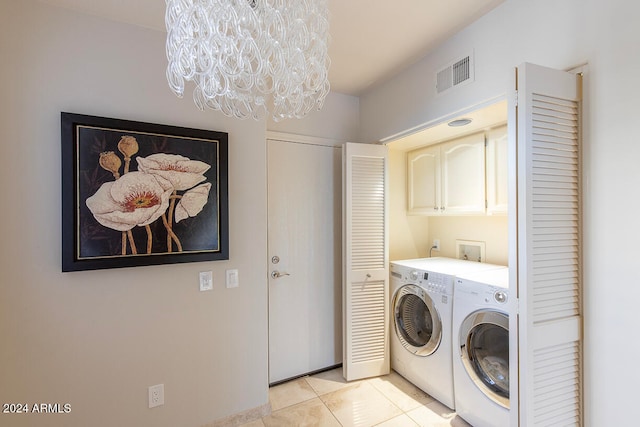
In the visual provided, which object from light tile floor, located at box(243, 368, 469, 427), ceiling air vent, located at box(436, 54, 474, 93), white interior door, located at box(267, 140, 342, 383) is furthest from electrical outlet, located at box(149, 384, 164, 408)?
ceiling air vent, located at box(436, 54, 474, 93)

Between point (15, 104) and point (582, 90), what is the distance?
2784 mm

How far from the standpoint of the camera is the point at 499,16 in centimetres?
168

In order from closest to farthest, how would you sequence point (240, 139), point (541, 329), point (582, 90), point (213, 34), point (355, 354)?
point (213, 34), point (541, 329), point (582, 90), point (240, 139), point (355, 354)

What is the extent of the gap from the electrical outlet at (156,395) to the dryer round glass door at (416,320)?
69.5 inches

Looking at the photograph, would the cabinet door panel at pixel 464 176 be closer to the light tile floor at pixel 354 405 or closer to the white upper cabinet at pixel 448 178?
the white upper cabinet at pixel 448 178

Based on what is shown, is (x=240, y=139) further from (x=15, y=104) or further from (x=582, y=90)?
(x=582, y=90)

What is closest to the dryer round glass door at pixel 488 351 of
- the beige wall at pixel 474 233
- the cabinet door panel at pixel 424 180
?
the beige wall at pixel 474 233

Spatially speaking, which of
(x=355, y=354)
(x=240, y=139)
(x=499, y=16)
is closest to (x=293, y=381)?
(x=355, y=354)

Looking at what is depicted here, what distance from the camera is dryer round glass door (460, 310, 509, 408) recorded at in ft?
5.52

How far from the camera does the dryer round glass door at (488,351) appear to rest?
1.68 m

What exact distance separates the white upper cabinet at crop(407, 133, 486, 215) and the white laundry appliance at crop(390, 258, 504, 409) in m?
0.48

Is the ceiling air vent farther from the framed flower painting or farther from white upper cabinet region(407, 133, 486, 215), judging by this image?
the framed flower painting

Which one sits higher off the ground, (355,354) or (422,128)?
(422,128)

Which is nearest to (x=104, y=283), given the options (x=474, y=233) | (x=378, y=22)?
(x=378, y=22)
